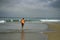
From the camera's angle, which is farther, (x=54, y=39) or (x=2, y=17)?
(x=2, y=17)

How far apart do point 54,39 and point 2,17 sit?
57919 millimetres

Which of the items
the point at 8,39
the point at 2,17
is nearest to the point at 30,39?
the point at 8,39

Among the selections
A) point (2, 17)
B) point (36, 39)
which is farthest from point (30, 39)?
point (2, 17)

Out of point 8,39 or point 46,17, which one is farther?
point 46,17

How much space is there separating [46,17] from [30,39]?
190ft

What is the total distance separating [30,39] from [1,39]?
2.00 meters

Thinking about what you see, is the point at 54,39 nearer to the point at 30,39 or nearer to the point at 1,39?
the point at 30,39

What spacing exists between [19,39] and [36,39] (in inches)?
45.1

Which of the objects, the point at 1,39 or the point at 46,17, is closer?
the point at 1,39

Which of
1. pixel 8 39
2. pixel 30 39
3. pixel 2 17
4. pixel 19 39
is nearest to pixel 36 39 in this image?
pixel 30 39

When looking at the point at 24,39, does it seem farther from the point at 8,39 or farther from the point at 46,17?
the point at 46,17

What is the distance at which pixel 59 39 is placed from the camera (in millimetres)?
11336

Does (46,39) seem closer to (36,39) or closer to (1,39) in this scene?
(36,39)

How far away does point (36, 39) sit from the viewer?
451 inches
